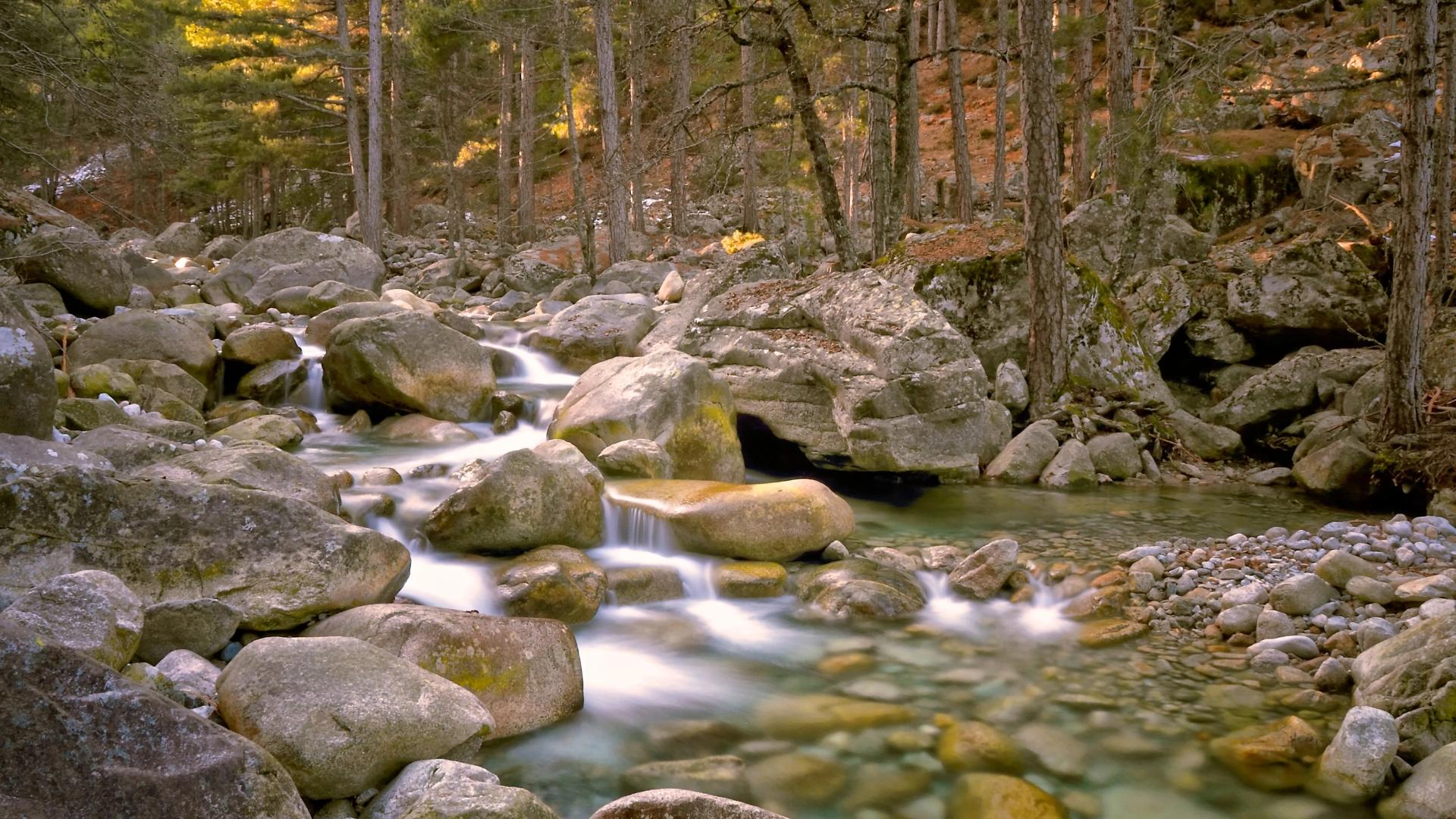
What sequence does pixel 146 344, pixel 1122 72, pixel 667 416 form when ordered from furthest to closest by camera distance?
pixel 1122 72 < pixel 146 344 < pixel 667 416

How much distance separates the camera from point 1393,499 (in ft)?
28.0

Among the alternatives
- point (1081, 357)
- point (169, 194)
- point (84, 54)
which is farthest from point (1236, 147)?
point (169, 194)

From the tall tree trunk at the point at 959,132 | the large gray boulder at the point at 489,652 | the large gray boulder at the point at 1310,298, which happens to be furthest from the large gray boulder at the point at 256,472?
the tall tree trunk at the point at 959,132

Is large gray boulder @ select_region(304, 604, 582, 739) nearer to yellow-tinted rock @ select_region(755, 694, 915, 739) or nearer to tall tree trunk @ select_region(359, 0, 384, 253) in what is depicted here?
yellow-tinted rock @ select_region(755, 694, 915, 739)

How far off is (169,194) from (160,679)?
43510 mm

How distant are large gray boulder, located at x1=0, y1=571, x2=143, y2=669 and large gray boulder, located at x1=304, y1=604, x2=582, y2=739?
2.82 ft

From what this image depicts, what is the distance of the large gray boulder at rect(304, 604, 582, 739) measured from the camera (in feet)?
13.8

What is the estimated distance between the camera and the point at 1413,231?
8141 millimetres

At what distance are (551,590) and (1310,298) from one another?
424 inches

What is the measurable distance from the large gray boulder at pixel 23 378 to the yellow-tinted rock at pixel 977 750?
5.91 m

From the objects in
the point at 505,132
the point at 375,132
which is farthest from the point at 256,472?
the point at 505,132

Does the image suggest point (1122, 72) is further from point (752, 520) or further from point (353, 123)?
point (353, 123)

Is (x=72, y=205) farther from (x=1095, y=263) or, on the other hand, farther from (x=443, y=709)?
(x=443, y=709)

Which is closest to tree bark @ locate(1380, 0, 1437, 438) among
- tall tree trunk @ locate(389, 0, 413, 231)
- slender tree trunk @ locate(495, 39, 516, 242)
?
slender tree trunk @ locate(495, 39, 516, 242)
